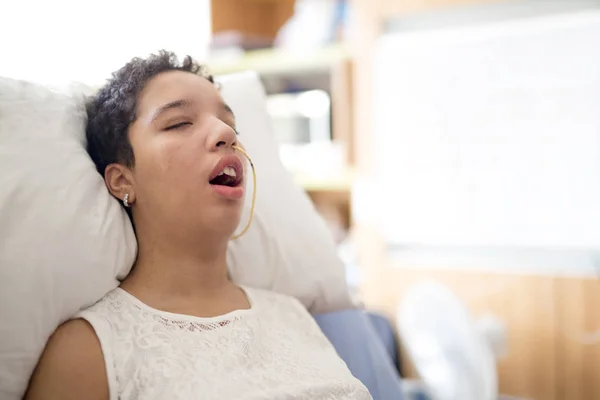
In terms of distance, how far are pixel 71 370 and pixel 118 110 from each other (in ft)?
1.25

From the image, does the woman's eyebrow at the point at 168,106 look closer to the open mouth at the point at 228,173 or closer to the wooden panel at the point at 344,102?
the open mouth at the point at 228,173

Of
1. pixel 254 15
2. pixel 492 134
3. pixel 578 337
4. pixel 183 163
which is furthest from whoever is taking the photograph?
pixel 254 15

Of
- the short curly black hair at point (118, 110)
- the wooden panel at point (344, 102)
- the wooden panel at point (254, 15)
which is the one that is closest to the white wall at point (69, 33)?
the wooden panel at point (254, 15)

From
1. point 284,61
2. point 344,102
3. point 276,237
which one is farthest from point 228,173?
point 284,61

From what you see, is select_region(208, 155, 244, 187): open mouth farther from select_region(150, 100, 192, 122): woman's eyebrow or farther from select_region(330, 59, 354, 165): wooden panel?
select_region(330, 59, 354, 165): wooden panel

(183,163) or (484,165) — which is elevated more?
(183,163)

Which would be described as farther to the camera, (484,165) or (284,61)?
(284,61)

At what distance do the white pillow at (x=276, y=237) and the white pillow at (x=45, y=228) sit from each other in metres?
0.23

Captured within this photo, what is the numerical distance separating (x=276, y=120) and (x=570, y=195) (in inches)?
42.4

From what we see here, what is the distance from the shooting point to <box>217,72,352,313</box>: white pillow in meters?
1.11

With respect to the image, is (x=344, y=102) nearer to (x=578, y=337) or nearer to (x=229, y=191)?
(x=578, y=337)

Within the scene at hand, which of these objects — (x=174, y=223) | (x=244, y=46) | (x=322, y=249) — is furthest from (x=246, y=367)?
(x=244, y=46)

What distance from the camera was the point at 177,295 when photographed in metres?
0.92

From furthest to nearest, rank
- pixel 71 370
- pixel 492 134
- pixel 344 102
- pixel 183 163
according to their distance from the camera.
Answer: pixel 344 102
pixel 492 134
pixel 183 163
pixel 71 370
